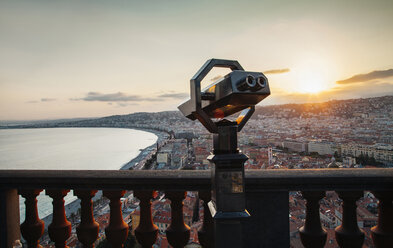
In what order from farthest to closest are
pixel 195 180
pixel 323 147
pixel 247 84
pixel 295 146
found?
pixel 295 146 < pixel 323 147 < pixel 195 180 < pixel 247 84

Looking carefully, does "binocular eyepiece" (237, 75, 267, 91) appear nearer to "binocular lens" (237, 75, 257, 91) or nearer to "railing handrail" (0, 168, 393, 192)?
"binocular lens" (237, 75, 257, 91)

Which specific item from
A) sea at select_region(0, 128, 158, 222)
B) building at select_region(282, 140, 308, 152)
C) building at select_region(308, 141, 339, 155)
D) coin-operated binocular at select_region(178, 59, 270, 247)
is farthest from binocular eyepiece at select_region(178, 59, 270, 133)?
building at select_region(282, 140, 308, 152)

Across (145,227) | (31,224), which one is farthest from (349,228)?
(31,224)

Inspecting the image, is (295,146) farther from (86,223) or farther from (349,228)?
(86,223)

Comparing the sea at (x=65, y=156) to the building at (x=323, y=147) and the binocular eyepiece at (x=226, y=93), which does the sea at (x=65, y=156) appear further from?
the building at (x=323, y=147)

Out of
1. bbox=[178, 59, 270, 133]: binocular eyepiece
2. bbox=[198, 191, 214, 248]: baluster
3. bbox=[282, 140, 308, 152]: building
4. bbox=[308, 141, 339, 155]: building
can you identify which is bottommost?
bbox=[282, 140, 308, 152]: building

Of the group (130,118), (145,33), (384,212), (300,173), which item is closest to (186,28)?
(145,33)

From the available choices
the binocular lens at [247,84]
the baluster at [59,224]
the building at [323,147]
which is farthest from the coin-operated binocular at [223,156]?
the building at [323,147]
